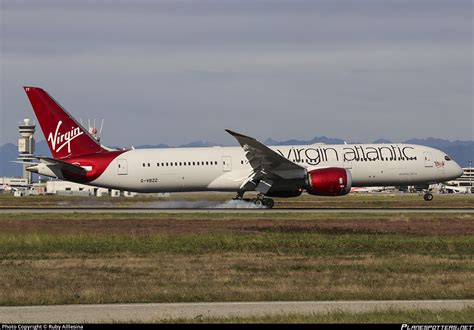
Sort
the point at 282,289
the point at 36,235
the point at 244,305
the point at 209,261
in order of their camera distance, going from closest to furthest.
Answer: the point at 244,305 → the point at 282,289 → the point at 209,261 → the point at 36,235

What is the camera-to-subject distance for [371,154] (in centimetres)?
5688

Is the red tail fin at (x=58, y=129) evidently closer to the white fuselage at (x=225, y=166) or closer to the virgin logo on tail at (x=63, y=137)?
the virgin logo on tail at (x=63, y=137)

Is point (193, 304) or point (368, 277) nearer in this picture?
point (193, 304)

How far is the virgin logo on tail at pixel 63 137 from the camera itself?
58094 millimetres

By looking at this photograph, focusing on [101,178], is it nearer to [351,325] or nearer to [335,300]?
[335,300]

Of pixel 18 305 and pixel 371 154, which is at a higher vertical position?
pixel 371 154

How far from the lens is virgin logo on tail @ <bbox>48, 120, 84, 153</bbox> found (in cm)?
5809

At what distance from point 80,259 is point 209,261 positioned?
14.7 feet

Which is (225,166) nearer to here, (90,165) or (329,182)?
(329,182)

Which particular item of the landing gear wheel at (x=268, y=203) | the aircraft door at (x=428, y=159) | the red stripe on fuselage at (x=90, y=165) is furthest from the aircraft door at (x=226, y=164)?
the aircraft door at (x=428, y=159)


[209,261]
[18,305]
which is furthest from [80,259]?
[18,305]

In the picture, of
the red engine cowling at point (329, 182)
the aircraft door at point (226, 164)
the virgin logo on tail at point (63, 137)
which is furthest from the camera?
the virgin logo on tail at point (63, 137)

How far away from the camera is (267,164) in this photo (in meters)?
54.9

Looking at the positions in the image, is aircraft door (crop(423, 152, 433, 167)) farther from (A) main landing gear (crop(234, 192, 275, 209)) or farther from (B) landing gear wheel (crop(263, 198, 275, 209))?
(B) landing gear wheel (crop(263, 198, 275, 209))
